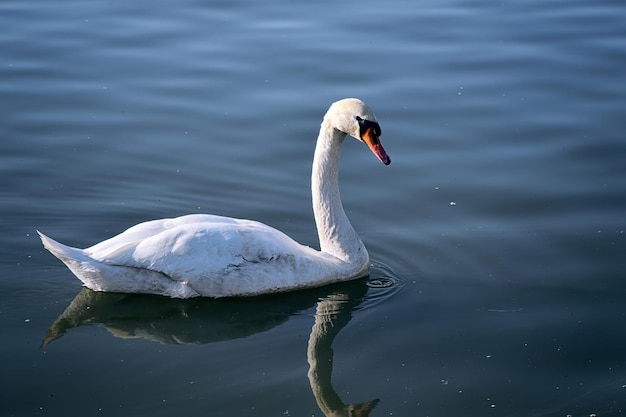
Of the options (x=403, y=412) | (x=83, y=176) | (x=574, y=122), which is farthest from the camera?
(x=574, y=122)

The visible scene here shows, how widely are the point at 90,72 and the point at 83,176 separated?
364cm

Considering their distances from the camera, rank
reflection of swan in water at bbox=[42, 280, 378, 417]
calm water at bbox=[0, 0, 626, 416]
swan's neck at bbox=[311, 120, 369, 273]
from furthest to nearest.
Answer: swan's neck at bbox=[311, 120, 369, 273] → reflection of swan in water at bbox=[42, 280, 378, 417] → calm water at bbox=[0, 0, 626, 416]

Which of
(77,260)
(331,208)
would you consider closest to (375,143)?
(331,208)

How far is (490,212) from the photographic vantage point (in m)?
11.4

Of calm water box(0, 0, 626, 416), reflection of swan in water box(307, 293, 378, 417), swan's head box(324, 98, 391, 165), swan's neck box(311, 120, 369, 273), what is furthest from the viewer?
swan's neck box(311, 120, 369, 273)

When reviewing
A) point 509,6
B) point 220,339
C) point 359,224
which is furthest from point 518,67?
point 220,339

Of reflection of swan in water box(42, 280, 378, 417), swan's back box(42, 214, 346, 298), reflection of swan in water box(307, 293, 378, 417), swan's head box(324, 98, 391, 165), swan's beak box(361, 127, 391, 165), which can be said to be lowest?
reflection of swan in water box(307, 293, 378, 417)

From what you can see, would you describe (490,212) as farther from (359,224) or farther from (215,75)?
(215,75)

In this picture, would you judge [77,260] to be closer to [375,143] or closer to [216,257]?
[216,257]

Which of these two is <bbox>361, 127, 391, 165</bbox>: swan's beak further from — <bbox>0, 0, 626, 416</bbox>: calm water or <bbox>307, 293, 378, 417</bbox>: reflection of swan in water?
<bbox>307, 293, 378, 417</bbox>: reflection of swan in water

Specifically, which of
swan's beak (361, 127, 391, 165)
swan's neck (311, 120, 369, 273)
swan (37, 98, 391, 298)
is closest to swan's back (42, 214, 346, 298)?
→ swan (37, 98, 391, 298)

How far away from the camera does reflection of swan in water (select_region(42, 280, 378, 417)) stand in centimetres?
895

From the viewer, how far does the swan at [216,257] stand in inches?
367

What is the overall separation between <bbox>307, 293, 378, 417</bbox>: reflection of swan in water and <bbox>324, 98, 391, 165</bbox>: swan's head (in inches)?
51.4
